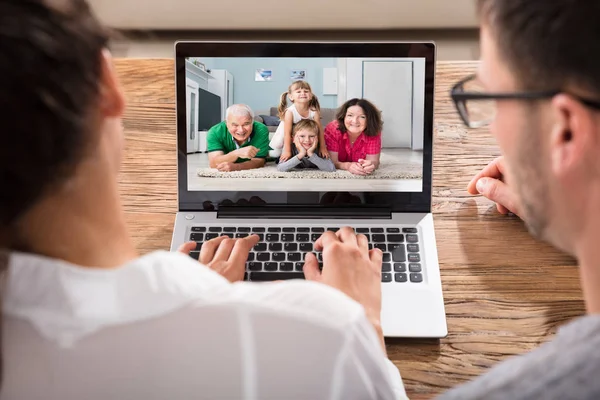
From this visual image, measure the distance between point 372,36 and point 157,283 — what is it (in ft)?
4.51

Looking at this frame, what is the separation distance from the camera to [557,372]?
1.58 ft

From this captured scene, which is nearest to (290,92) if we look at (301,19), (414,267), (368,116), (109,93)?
(368,116)

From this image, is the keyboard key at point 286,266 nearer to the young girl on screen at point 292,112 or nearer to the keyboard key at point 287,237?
the keyboard key at point 287,237

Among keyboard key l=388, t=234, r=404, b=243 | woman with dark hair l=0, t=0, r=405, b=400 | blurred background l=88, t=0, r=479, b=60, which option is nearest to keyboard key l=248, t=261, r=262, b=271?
keyboard key l=388, t=234, r=404, b=243

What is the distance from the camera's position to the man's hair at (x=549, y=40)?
52cm

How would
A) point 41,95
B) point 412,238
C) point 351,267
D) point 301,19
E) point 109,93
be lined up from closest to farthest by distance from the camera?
point 41,95 < point 109,93 < point 351,267 < point 412,238 < point 301,19

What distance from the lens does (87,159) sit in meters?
0.53

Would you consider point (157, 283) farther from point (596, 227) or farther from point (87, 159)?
point (596, 227)

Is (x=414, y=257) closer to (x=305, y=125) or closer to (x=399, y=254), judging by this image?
(x=399, y=254)

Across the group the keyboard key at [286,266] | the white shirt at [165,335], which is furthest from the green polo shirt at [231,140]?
the white shirt at [165,335]

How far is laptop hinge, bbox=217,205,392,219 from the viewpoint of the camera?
105 centimetres

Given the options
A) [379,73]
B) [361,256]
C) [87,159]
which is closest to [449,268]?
[361,256]

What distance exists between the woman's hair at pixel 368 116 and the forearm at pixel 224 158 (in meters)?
0.18

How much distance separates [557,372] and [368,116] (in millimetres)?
623
